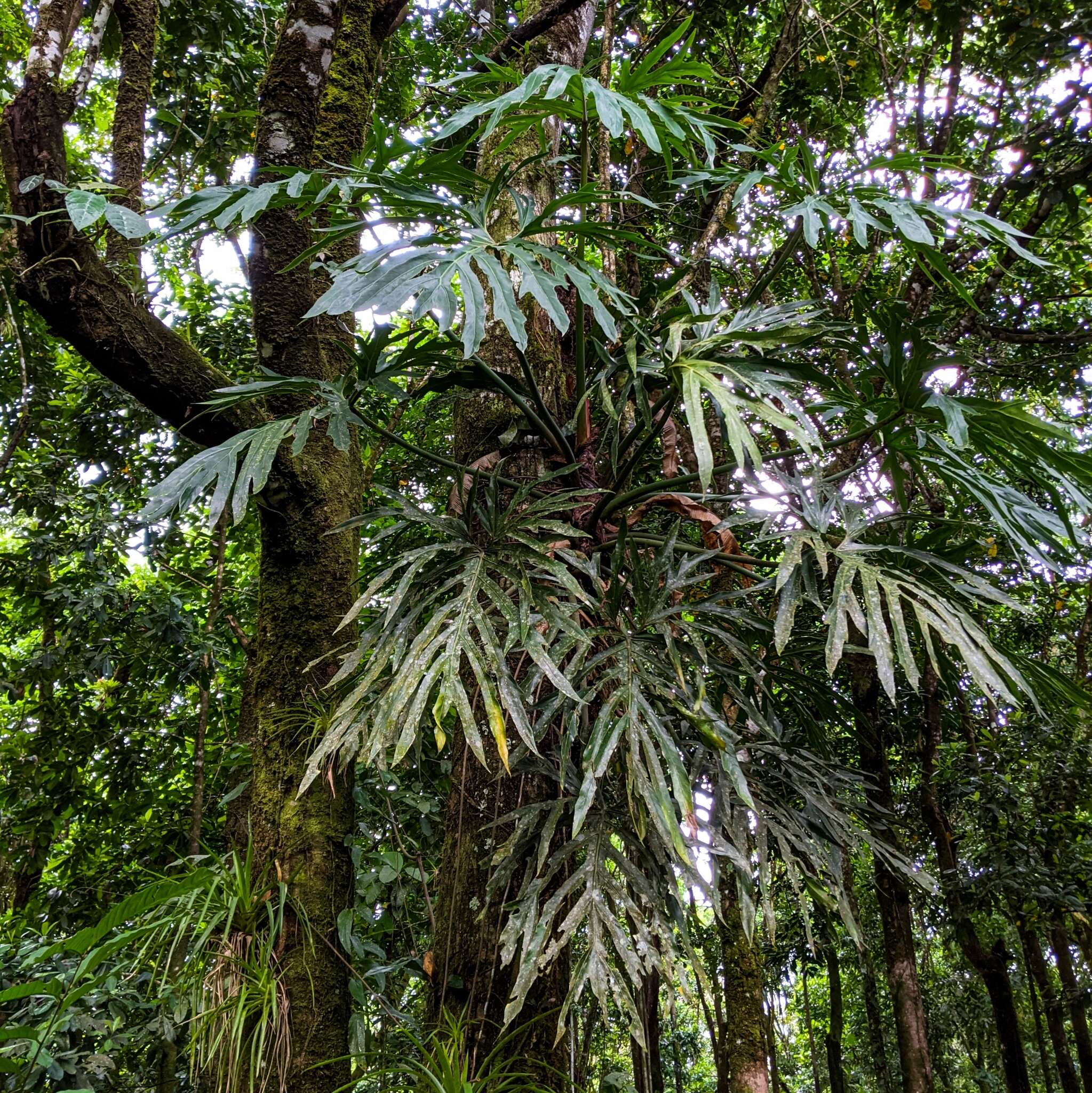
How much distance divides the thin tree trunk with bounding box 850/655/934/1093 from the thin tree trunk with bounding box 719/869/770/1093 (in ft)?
4.57

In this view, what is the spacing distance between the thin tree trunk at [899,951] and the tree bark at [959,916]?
0.27 m

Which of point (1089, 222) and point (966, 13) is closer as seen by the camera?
point (966, 13)

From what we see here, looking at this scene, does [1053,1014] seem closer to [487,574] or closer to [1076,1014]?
[1076,1014]

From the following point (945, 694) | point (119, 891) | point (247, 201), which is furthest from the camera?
point (945, 694)

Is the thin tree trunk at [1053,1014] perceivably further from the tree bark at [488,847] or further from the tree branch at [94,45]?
the tree branch at [94,45]

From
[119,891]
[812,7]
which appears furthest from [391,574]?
[812,7]

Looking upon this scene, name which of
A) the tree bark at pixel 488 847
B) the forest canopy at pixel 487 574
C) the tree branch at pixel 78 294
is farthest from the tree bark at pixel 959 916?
the tree branch at pixel 78 294

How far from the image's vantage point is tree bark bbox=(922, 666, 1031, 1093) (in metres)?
3.76

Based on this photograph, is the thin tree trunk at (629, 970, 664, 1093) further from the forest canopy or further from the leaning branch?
the leaning branch

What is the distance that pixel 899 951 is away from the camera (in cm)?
349

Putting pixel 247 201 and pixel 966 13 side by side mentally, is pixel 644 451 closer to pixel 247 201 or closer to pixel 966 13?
pixel 247 201

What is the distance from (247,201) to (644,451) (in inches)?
36.7

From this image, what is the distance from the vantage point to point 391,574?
4.77 feet

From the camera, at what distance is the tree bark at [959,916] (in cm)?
376
